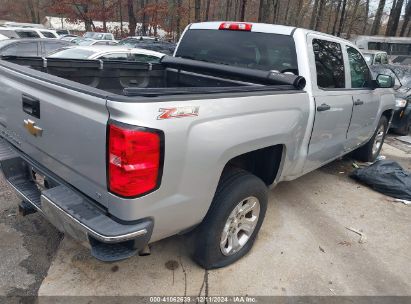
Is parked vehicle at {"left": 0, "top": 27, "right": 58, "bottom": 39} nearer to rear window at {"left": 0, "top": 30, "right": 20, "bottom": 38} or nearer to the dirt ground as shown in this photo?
rear window at {"left": 0, "top": 30, "right": 20, "bottom": 38}

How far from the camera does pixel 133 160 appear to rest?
6.54 ft

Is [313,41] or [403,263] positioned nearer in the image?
[403,263]

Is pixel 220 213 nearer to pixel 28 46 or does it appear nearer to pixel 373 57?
pixel 28 46

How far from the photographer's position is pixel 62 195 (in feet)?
7.77

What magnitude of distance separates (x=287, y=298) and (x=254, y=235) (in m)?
0.65

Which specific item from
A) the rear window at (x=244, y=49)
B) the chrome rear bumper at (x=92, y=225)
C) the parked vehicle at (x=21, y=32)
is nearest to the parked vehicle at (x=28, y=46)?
the parked vehicle at (x=21, y=32)

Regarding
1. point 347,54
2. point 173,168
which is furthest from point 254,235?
point 347,54

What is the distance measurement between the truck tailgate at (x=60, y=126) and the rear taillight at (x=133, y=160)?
8 centimetres

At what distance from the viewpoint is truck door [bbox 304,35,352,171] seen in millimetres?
3551

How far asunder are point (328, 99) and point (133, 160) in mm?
2409

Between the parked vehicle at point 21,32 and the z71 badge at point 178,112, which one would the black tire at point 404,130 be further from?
the parked vehicle at point 21,32

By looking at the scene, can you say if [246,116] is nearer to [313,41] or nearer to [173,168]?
[173,168]

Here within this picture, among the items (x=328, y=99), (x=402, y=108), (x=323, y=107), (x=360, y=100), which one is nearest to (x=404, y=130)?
(x=402, y=108)

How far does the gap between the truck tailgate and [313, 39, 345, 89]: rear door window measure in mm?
2382
